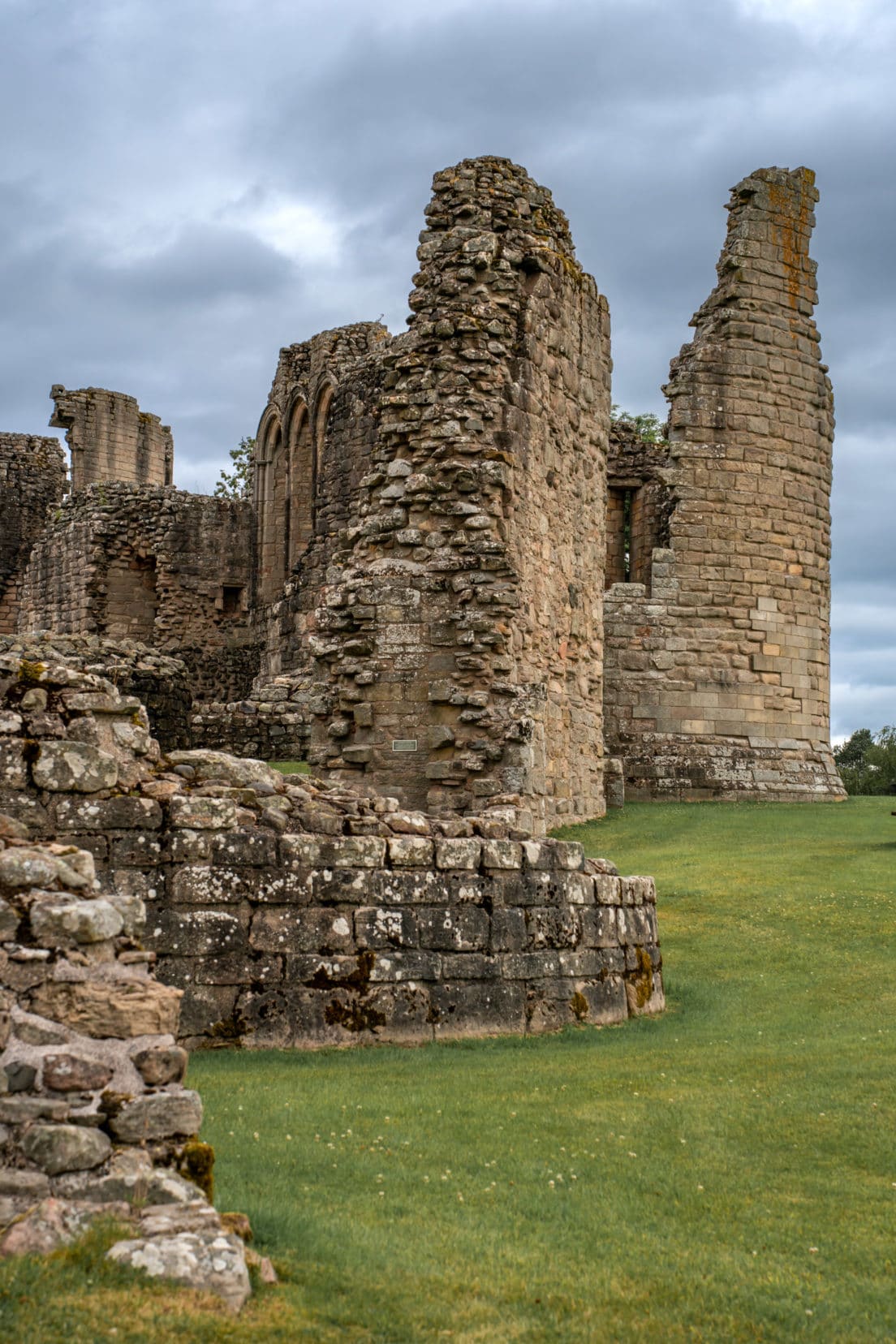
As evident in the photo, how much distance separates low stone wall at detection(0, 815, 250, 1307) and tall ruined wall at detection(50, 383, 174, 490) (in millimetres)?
39173

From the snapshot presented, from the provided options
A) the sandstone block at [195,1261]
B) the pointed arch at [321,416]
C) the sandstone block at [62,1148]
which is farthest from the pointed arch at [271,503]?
the sandstone block at [195,1261]

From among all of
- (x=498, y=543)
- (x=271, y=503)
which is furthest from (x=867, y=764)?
(x=498, y=543)

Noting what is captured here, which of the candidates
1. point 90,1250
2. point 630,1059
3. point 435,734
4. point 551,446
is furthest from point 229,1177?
point 551,446

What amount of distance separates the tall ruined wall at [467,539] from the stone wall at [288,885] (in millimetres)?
5016

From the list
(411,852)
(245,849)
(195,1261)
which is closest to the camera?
(195,1261)

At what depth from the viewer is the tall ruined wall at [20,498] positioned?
42031 mm

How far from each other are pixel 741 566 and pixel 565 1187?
20.2 metres

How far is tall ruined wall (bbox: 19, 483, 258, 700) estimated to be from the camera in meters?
34.9

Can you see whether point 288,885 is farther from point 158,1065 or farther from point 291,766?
point 291,766

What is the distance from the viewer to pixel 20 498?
1705 inches

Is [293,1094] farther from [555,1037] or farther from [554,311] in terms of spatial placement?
[554,311]

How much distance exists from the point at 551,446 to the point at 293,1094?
12.2 meters

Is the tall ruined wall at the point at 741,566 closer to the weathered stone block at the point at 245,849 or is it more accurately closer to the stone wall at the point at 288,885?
the stone wall at the point at 288,885

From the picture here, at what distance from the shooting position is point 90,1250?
4.51 metres
